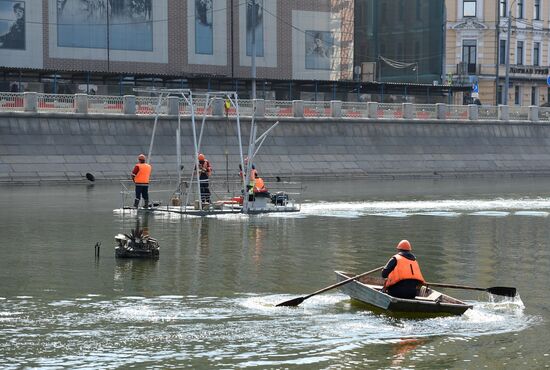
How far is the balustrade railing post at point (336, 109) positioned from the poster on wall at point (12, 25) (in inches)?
752

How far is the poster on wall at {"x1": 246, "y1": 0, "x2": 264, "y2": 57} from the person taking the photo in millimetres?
78000

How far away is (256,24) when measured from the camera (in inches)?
3091

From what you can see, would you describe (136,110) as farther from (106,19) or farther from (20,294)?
(20,294)

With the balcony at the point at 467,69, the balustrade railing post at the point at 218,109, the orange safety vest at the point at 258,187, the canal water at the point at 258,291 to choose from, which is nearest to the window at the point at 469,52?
the balcony at the point at 467,69

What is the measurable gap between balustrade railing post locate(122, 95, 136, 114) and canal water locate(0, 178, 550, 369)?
61.6 feet

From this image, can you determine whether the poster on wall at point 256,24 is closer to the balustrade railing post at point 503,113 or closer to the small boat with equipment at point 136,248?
the balustrade railing post at point 503,113

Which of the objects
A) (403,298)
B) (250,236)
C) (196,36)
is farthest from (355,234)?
(196,36)

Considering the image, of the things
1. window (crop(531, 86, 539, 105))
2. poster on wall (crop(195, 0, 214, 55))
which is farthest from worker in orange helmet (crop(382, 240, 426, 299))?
window (crop(531, 86, 539, 105))

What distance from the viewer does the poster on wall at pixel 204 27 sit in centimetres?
7600

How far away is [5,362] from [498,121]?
5909 centimetres

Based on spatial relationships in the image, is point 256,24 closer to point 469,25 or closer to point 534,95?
point 469,25

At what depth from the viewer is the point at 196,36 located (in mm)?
76000

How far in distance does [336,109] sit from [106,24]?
16597 mm

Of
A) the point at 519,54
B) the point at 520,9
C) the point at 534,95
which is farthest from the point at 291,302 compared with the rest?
the point at 520,9
